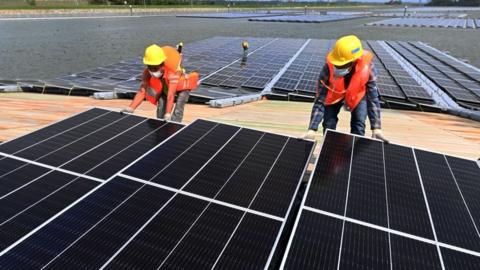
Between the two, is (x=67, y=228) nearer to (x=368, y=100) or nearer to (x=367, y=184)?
→ (x=367, y=184)

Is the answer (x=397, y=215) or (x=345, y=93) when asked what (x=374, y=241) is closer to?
(x=397, y=215)

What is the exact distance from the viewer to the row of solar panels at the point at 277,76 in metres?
16.3

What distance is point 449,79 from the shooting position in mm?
20578

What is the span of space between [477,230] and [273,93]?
12.9m

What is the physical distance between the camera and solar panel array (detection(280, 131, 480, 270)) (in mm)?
3621

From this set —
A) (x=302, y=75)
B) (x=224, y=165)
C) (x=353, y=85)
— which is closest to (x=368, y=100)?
(x=353, y=85)

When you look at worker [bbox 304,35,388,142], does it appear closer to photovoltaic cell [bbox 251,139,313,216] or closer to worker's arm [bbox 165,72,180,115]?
photovoltaic cell [bbox 251,139,313,216]

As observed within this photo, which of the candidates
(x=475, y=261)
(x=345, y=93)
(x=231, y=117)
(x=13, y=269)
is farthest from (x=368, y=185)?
(x=231, y=117)

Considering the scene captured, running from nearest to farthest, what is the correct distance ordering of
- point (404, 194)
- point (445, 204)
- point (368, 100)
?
point (445, 204)
point (404, 194)
point (368, 100)

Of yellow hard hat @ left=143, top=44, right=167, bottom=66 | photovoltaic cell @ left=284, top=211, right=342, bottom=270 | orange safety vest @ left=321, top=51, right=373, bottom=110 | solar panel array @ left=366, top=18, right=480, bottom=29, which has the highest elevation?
solar panel array @ left=366, top=18, right=480, bottom=29

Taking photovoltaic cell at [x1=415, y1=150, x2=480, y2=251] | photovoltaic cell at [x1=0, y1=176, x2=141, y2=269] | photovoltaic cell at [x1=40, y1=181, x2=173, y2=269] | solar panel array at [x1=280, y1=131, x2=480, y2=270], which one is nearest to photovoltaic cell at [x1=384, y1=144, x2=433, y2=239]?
solar panel array at [x1=280, y1=131, x2=480, y2=270]

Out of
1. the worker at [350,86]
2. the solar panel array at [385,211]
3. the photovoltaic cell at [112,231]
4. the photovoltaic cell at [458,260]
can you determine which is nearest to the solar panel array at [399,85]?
the worker at [350,86]

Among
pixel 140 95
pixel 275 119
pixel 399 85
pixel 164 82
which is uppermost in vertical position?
pixel 164 82

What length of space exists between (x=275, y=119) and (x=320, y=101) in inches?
215
